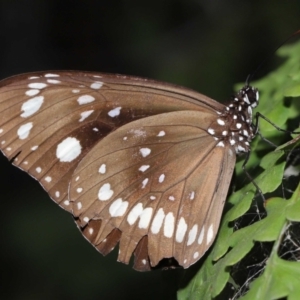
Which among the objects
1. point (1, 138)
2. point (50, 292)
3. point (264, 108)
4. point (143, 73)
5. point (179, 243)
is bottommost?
point (50, 292)

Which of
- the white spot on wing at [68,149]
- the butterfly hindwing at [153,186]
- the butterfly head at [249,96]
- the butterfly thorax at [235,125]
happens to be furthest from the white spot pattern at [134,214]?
the butterfly head at [249,96]

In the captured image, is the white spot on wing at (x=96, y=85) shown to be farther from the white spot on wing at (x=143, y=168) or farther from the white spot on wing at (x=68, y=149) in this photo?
the white spot on wing at (x=143, y=168)

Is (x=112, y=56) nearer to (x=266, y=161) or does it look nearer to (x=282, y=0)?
(x=282, y=0)

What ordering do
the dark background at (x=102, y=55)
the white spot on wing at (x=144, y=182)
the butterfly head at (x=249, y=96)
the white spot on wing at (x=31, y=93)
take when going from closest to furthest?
the white spot on wing at (x=31, y=93) → the white spot on wing at (x=144, y=182) → the butterfly head at (x=249, y=96) → the dark background at (x=102, y=55)

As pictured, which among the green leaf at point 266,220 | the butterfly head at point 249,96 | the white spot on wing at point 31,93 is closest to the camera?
the green leaf at point 266,220

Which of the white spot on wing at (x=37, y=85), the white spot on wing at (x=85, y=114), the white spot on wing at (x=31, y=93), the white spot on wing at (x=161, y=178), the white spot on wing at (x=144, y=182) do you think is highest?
the white spot on wing at (x=37, y=85)

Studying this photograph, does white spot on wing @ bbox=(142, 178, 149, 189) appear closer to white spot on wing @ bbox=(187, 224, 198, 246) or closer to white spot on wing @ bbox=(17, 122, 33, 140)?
white spot on wing @ bbox=(187, 224, 198, 246)

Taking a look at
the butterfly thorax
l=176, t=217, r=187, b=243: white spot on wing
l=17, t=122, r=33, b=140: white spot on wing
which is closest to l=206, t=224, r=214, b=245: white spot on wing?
l=176, t=217, r=187, b=243: white spot on wing

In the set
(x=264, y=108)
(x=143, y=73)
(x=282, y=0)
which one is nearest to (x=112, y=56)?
(x=143, y=73)
